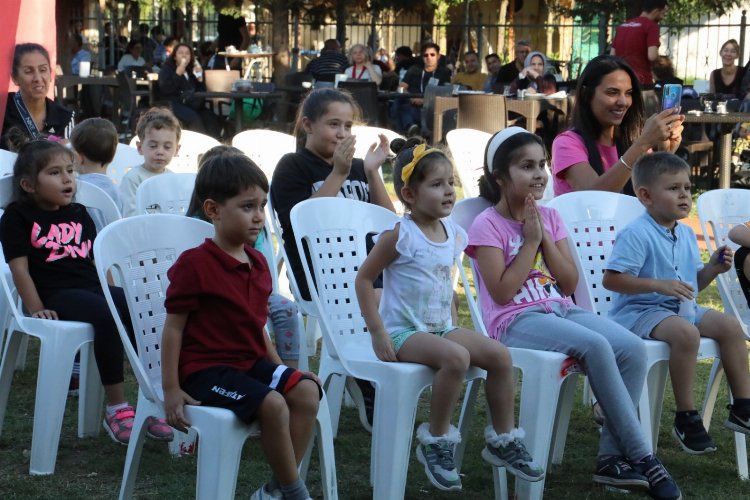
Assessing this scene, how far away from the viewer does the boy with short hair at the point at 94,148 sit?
4.96 meters

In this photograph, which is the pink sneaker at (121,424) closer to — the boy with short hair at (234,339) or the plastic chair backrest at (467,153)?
the boy with short hair at (234,339)

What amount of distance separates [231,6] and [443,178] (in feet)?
60.7

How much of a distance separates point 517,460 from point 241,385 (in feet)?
2.75

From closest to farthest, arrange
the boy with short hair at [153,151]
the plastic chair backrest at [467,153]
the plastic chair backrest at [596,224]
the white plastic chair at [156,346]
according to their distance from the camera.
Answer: the white plastic chair at [156,346] → the plastic chair backrest at [596,224] → the boy with short hair at [153,151] → the plastic chair backrest at [467,153]

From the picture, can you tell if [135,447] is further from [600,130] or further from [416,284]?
[600,130]

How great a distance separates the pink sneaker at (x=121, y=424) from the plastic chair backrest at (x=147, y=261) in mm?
614

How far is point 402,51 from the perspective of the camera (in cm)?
1962

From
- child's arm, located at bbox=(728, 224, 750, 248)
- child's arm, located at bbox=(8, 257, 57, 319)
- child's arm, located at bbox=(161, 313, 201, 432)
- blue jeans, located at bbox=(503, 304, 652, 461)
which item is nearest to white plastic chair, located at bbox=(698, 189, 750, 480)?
child's arm, located at bbox=(728, 224, 750, 248)

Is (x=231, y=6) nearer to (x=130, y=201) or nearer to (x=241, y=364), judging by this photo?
(x=130, y=201)

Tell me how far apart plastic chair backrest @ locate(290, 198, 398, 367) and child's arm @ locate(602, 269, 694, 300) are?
78 cm

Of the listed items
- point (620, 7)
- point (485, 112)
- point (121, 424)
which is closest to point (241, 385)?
point (121, 424)

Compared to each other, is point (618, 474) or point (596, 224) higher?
point (596, 224)

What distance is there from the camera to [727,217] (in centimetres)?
440

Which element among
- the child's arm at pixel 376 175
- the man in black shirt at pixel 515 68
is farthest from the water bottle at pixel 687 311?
the man in black shirt at pixel 515 68
